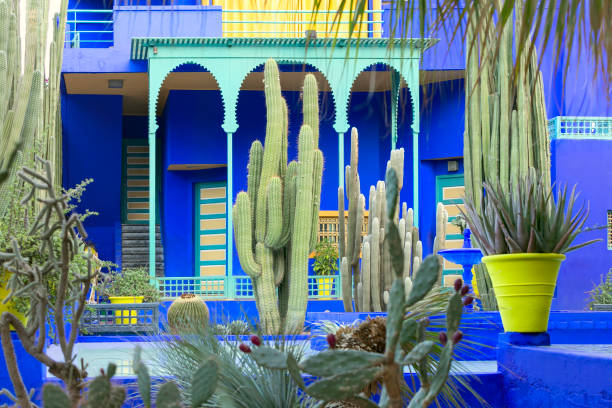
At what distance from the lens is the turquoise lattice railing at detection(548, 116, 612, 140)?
49.5ft

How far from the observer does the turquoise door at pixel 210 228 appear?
17484 millimetres

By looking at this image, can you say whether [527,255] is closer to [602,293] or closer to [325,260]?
[602,293]

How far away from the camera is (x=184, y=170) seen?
17.9m

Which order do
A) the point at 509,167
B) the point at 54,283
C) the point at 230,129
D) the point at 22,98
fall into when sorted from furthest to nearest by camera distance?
1. the point at 230,129
2. the point at 509,167
3. the point at 22,98
4. the point at 54,283

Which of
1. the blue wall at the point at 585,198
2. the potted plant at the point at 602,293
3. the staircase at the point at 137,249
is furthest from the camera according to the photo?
the staircase at the point at 137,249

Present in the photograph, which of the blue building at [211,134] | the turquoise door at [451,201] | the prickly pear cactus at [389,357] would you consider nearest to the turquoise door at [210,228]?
the blue building at [211,134]

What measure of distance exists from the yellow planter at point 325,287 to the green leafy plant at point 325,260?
0.18 metres

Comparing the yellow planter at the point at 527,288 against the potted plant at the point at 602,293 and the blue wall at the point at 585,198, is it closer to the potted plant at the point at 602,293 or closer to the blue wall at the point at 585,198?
the potted plant at the point at 602,293

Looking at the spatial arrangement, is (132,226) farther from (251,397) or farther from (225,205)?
(251,397)

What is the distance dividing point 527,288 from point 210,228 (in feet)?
42.8

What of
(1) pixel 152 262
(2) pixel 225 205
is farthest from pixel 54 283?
(2) pixel 225 205

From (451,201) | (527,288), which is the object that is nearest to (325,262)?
(451,201)

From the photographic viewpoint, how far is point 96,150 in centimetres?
1775

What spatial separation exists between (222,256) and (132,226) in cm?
237
